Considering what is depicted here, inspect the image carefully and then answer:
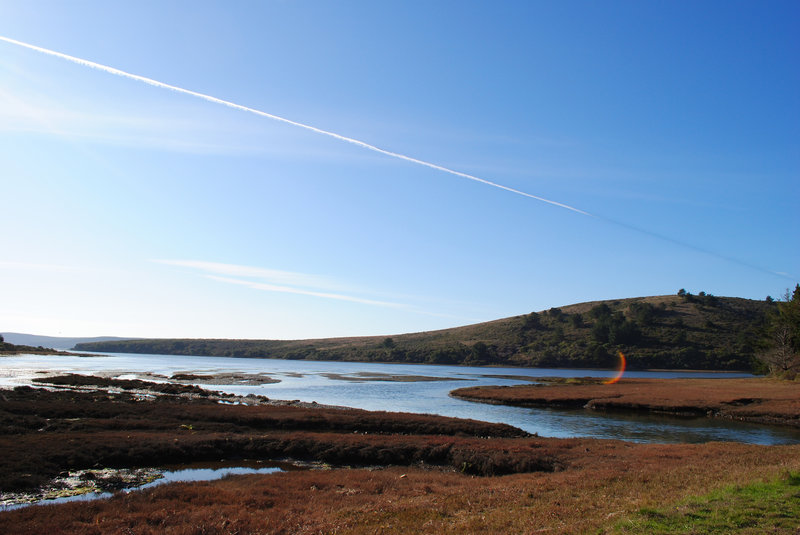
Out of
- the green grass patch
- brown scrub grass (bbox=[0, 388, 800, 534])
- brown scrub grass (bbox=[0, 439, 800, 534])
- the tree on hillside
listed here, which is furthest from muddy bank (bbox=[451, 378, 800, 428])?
the green grass patch

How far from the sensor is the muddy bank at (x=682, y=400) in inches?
2309

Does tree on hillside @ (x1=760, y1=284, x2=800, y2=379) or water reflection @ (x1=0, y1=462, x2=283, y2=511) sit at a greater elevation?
tree on hillside @ (x1=760, y1=284, x2=800, y2=379)

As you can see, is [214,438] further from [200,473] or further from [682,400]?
[682,400]

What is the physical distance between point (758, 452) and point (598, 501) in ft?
66.1

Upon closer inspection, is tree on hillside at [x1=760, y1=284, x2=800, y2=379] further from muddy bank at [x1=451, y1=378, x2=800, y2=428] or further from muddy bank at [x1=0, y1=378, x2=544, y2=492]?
muddy bank at [x1=0, y1=378, x2=544, y2=492]

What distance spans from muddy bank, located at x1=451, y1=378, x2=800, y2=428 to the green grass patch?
162 feet

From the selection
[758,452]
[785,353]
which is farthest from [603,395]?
[758,452]

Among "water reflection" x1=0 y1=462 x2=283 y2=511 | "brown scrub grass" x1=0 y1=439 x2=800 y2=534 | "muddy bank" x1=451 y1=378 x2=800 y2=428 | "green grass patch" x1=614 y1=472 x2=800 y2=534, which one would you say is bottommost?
"muddy bank" x1=451 y1=378 x2=800 y2=428

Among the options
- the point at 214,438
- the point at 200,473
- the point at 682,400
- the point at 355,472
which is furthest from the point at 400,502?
the point at 682,400

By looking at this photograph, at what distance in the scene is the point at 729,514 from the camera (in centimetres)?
1334

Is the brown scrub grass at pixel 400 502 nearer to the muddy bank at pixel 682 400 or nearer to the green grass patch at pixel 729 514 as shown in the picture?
the green grass patch at pixel 729 514

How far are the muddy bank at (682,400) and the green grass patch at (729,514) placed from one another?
1942 inches

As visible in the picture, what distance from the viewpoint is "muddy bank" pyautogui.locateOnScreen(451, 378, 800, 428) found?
58656mm

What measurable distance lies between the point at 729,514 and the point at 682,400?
66709mm
